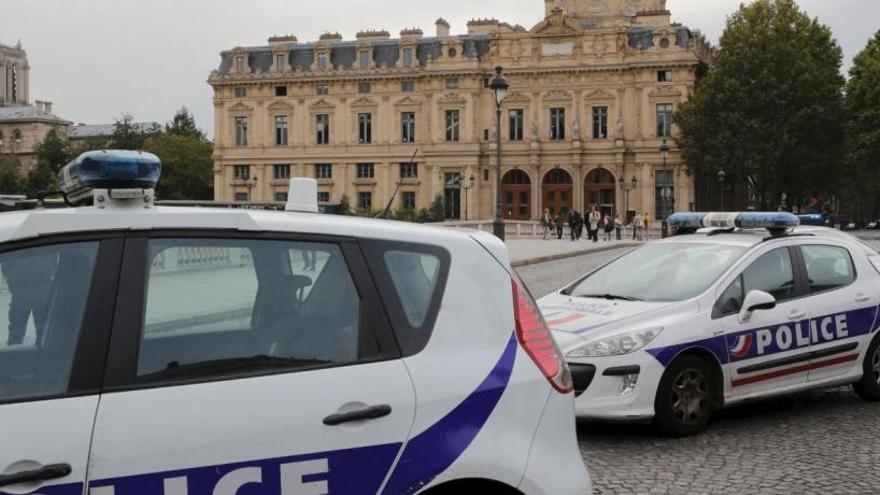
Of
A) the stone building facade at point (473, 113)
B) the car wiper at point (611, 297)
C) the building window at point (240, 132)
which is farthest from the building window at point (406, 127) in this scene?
the car wiper at point (611, 297)

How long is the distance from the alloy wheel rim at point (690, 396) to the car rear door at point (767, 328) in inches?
10.6

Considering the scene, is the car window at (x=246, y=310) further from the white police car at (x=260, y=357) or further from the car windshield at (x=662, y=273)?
the car windshield at (x=662, y=273)

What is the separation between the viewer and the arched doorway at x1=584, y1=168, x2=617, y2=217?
78125 mm

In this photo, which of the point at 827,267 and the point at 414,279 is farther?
the point at 827,267

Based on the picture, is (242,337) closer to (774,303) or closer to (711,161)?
(774,303)

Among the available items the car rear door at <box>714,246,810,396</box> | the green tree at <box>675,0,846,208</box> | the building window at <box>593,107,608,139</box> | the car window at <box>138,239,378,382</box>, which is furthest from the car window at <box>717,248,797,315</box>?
the building window at <box>593,107,608,139</box>

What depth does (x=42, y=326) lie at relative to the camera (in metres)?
3.19

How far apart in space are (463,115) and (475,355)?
77.7 meters

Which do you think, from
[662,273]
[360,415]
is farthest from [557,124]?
[360,415]

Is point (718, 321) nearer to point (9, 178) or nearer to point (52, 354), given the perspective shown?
point (52, 354)

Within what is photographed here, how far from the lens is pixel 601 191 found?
78.6 metres

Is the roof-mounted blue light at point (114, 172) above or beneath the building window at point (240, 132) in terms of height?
beneath

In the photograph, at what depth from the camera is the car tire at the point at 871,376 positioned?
877 cm

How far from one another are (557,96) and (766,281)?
238ft
